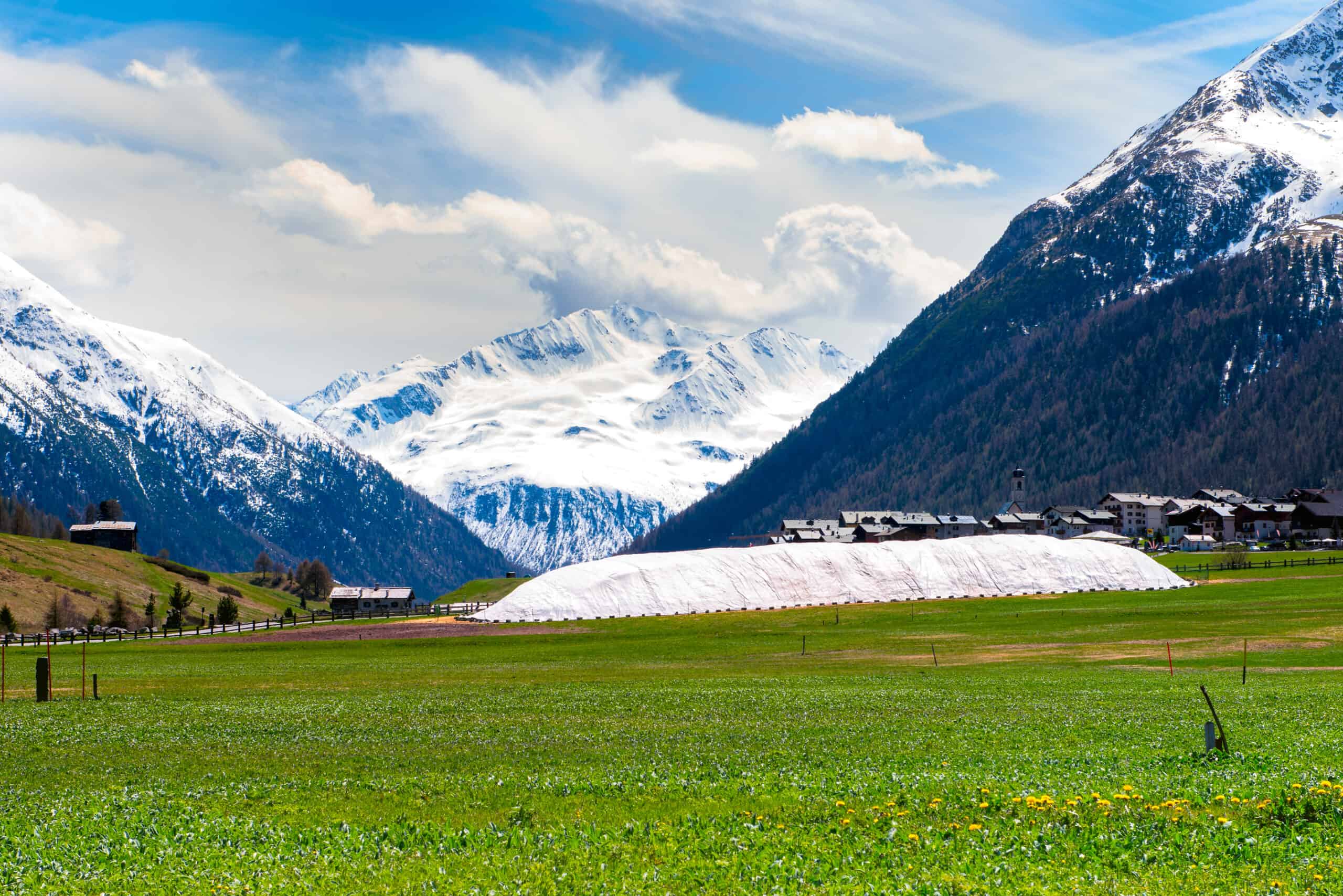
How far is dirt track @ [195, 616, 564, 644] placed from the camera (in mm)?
107188

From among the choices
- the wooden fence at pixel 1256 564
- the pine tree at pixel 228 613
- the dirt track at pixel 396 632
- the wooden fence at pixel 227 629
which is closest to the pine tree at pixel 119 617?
the wooden fence at pixel 227 629

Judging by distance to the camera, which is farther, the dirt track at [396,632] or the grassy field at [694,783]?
the dirt track at [396,632]

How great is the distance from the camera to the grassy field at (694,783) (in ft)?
64.3

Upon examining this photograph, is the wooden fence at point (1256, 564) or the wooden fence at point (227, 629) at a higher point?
the wooden fence at point (1256, 564)

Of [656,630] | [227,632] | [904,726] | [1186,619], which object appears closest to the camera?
[904,726]

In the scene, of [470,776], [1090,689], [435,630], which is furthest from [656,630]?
[470,776]

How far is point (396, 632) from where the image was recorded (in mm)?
113188

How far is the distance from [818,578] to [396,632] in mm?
52599

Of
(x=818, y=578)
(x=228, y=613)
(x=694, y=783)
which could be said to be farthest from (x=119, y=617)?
(x=694, y=783)

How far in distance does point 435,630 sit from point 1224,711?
8625 cm

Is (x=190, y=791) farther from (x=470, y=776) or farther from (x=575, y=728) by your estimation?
(x=575, y=728)

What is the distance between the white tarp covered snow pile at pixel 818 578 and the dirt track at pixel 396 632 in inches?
324

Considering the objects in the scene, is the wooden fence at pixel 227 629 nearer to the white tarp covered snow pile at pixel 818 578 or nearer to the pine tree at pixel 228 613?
the pine tree at pixel 228 613

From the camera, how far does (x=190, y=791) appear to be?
27.7 metres
